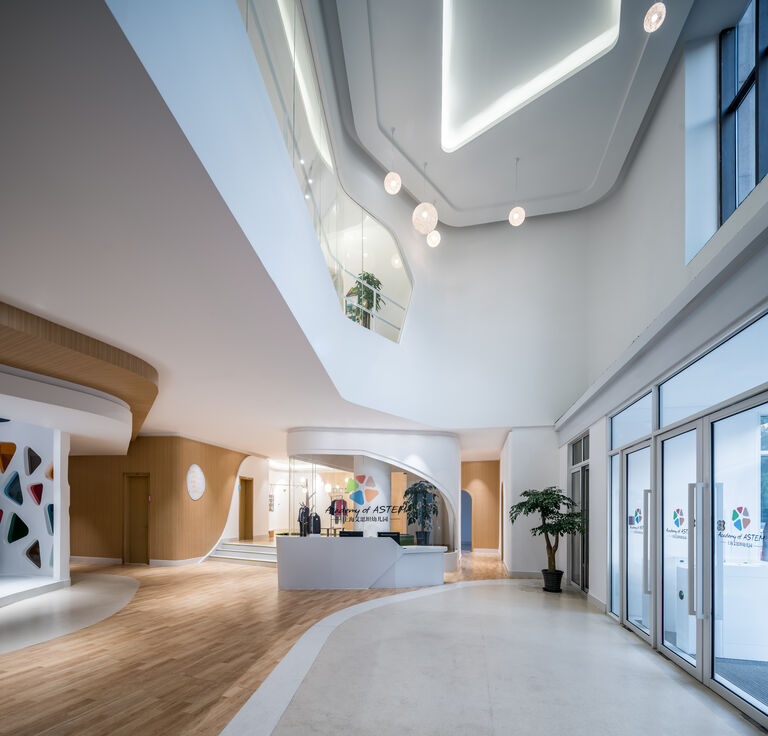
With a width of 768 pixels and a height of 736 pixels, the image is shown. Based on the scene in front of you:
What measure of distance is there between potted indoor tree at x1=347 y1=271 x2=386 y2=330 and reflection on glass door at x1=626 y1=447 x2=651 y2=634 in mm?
5251

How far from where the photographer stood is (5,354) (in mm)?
6164

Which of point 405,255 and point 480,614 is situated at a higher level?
point 405,255

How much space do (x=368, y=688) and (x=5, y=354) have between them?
16.1 feet

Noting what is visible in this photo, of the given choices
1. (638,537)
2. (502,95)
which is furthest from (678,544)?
(502,95)

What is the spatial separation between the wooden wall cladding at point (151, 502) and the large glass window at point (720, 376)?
1206 centimetres

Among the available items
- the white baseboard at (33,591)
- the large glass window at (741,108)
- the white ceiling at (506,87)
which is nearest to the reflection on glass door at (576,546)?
the white ceiling at (506,87)

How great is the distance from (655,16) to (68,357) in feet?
23.6

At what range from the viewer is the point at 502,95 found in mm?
9320

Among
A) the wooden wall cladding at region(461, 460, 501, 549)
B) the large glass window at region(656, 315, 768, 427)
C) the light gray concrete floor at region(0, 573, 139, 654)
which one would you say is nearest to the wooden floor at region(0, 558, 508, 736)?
the light gray concrete floor at region(0, 573, 139, 654)

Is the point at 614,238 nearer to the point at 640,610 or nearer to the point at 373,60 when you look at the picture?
the point at 373,60

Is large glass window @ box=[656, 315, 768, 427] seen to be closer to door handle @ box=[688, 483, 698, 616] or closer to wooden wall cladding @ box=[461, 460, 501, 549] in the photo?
door handle @ box=[688, 483, 698, 616]

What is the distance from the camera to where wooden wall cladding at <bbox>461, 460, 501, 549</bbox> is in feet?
62.5

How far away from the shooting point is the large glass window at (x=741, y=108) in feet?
19.5

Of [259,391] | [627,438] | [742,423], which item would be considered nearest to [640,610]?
[627,438]
